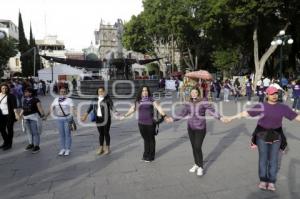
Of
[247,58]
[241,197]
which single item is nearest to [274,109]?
[241,197]

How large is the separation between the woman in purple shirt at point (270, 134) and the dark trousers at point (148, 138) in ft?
7.54

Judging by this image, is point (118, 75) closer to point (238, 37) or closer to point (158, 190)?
point (238, 37)

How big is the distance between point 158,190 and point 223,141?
4.20m

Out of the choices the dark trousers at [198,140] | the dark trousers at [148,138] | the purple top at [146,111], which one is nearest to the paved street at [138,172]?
A: the dark trousers at [148,138]

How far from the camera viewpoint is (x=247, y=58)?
53.2 metres

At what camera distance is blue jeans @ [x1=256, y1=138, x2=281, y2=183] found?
5.57m

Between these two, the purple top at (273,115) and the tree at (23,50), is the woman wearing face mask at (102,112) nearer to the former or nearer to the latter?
the purple top at (273,115)

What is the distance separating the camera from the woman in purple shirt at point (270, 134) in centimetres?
551

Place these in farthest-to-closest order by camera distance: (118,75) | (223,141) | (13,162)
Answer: (118,75) → (223,141) → (13,162)

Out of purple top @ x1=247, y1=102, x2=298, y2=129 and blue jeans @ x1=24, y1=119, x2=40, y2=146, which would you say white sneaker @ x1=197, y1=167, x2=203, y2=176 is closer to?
purple top @ x1=247, y1=102, x2=298, y2=129

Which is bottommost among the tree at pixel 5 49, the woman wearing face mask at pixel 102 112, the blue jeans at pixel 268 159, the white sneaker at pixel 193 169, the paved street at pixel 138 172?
the paved street at pixel 138 172

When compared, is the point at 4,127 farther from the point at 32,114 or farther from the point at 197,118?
the point at 197,118

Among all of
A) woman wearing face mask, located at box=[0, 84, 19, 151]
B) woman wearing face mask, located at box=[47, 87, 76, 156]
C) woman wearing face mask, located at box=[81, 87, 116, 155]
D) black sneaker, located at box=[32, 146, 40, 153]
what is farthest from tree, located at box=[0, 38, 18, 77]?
woman wearing face mask, located at box=[81, 87, 116, 155]

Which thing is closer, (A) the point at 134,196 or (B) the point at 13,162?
(A) the point at 134,196
